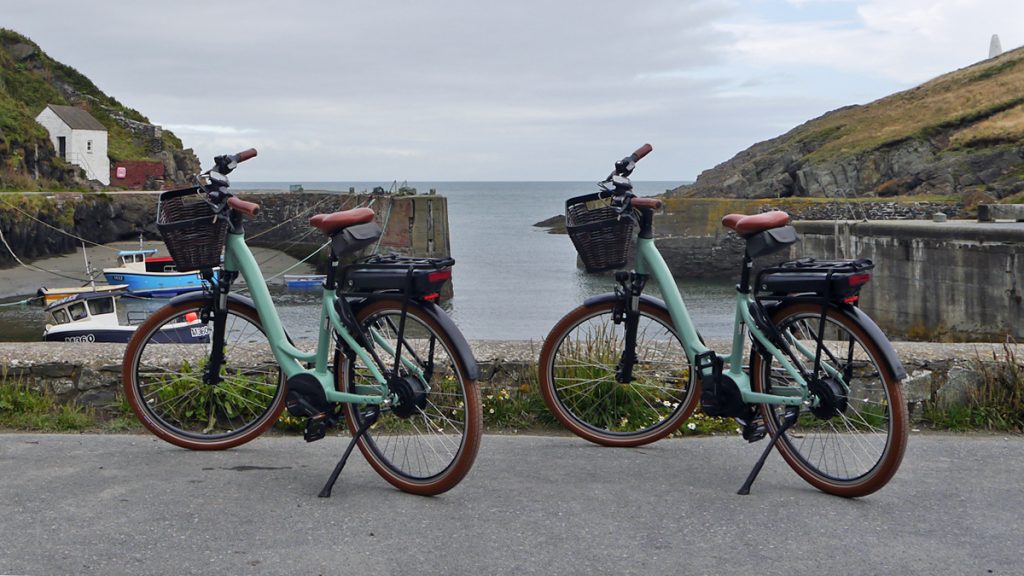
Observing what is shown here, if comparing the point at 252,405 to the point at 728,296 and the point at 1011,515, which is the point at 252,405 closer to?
the point at 1011,515

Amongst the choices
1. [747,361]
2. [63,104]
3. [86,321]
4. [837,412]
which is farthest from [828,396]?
[63,104]

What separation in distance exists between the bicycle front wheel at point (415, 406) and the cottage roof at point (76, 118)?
270 ft

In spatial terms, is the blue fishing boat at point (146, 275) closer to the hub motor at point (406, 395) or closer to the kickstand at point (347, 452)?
the kickstand at point (347, 452)

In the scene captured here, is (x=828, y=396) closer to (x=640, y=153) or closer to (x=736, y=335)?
(x=736, y=335)

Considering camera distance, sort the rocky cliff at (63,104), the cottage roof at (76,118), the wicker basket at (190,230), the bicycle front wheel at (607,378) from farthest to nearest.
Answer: the cottage roof at (76,118)
the rocky cliff at (63,104)
the bicycle front wheel at (607,378)
the wicker basket at (190,230)

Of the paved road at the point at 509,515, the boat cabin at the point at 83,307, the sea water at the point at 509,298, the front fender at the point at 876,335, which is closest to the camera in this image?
the paved road at the point at 509,515

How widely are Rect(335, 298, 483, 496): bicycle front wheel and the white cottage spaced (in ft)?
263

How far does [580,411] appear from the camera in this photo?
5.41m

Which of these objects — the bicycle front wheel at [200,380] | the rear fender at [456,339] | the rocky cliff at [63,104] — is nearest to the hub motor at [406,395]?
the rear fender at [456,339]

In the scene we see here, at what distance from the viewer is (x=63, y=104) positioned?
292 ft

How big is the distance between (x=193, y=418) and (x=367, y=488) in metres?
1.39

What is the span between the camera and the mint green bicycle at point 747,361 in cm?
437

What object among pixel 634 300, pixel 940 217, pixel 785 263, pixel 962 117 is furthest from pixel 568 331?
pixel 962 117

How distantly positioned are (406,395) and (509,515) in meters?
0.66
